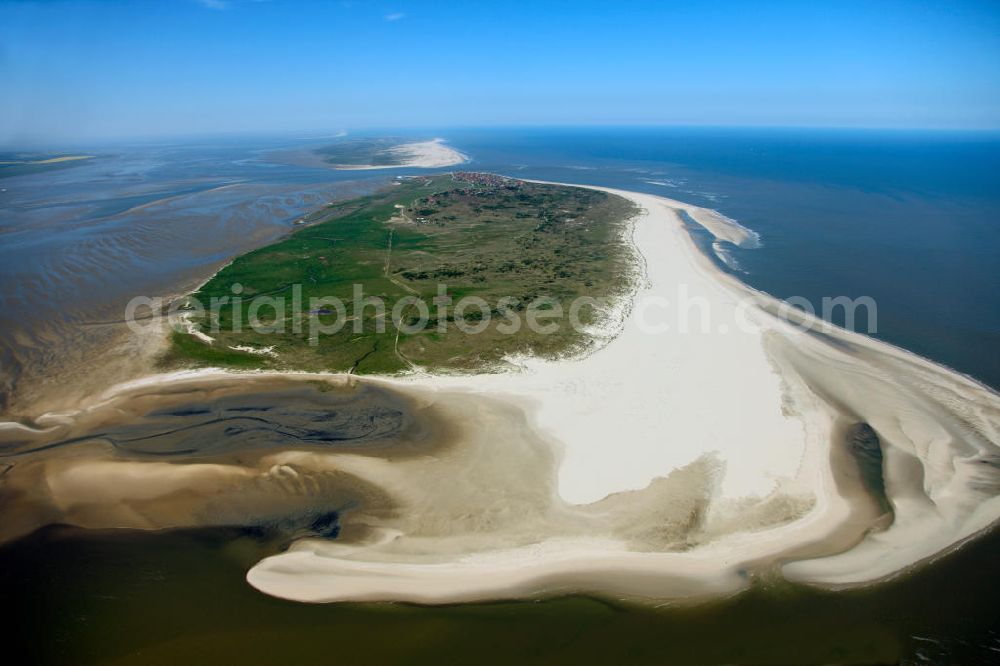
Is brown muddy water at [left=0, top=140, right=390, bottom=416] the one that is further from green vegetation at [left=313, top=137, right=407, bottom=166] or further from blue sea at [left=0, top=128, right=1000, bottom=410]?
green vegetation at [left=313, top=137, right=407, bottom=166]

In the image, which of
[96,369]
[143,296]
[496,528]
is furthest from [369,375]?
[143,296]

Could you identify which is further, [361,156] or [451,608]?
[361,156]

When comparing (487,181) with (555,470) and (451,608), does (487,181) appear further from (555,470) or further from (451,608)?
(451,608)

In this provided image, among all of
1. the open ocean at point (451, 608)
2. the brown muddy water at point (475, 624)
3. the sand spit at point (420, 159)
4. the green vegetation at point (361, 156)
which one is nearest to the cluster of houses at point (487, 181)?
the open ocean at point (451, 608)

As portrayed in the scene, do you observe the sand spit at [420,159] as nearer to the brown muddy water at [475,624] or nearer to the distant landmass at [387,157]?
the distant landmass at [387,157]

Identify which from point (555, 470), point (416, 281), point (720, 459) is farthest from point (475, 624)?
point (416, 281)

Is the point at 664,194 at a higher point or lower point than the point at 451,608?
higher
